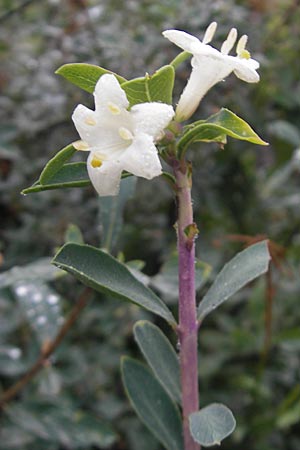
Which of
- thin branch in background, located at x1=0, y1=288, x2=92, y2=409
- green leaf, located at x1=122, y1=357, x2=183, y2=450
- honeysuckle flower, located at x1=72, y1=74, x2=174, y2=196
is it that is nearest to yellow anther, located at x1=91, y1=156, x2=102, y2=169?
honeysuckle flower, located at x1=72, y1=74, x2=174, y2=196

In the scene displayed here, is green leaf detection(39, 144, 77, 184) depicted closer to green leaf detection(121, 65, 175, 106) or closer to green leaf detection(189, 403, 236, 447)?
green leaf detection(121, 65, 175, 106)

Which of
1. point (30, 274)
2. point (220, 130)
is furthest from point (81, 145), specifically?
point (30, 274)

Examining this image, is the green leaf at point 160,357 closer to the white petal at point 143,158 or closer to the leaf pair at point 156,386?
the leaf pair at point 156,386

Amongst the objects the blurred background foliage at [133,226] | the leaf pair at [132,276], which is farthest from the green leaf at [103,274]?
the blurred background foliage at [133,226]

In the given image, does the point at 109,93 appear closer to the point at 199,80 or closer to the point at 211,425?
the point at 199,80

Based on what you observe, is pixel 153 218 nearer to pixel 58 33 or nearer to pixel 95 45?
pixel 95 45

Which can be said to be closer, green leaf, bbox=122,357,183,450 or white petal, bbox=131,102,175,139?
white petal, bbox=131,102,175,139
